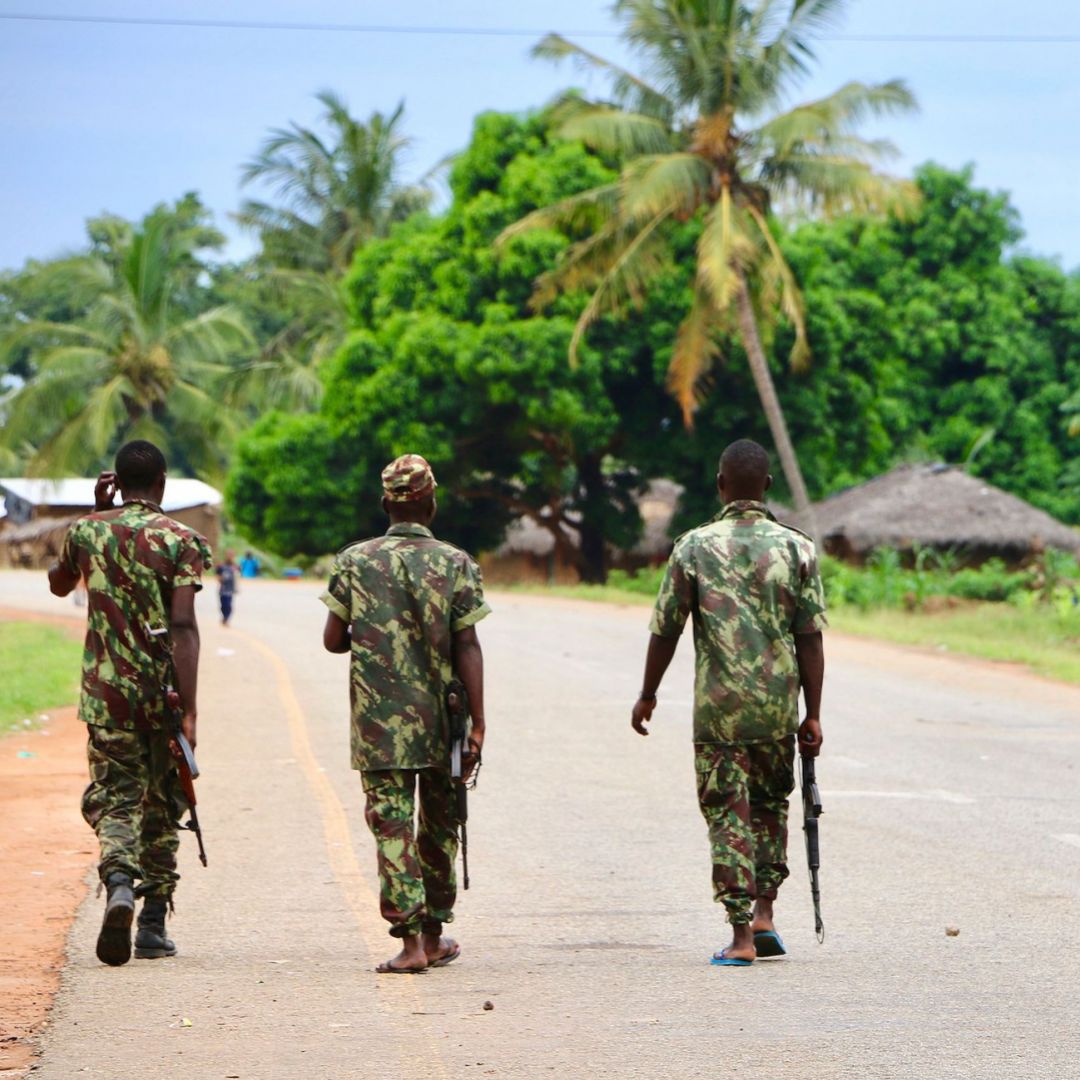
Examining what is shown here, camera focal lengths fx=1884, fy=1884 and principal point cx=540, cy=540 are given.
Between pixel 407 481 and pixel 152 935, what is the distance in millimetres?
1885

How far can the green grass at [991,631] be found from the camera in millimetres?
22352

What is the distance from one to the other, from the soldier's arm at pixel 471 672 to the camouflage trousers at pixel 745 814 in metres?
0.81

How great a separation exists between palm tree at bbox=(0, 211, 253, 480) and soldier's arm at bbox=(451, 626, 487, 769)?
43.2m

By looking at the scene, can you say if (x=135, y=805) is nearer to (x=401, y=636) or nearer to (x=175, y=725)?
(x=175, y=725)

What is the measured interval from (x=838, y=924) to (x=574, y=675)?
41.1ft

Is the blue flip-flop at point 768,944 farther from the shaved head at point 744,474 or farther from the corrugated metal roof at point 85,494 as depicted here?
the corrugated metal roof at point 85,494

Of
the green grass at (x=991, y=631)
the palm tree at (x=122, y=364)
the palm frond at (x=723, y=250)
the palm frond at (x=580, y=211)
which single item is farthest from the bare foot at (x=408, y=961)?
the palm tree at (x=122, y=364)

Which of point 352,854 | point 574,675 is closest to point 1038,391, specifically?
point 574,675

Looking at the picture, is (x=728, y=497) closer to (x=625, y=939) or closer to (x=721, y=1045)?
(x=625, y=939)

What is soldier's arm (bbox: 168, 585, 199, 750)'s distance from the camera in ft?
22.0

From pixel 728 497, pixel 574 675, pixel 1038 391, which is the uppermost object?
pixel 1038 391

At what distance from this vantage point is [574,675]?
65.4ft

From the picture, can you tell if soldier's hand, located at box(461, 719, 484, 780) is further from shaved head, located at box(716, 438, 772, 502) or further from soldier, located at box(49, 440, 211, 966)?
shaved head, located at box(716, 438, 772, 502)

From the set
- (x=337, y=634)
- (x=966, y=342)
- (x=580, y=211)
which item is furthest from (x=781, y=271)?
(x=337, y=634)
